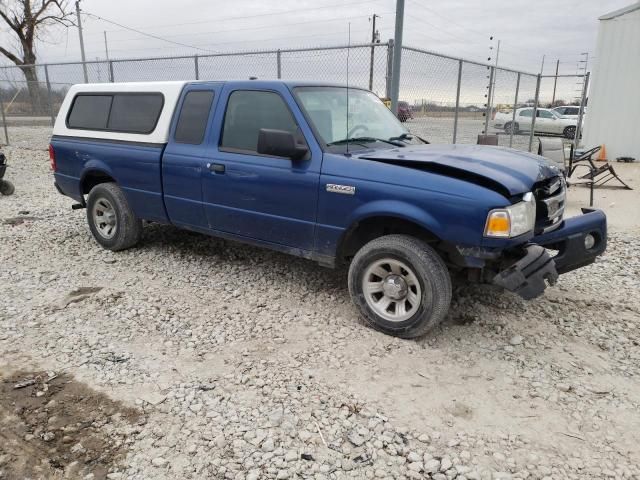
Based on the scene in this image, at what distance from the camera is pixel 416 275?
11.8 feet

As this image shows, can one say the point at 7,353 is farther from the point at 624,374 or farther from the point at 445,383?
the point at 624,374

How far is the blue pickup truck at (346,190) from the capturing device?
344cm

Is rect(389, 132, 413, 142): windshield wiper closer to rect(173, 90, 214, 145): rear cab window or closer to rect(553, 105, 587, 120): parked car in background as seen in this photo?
rect(173, 90, 214, 145): rear cab window

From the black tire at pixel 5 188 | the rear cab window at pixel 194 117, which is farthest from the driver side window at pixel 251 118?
Result: the black tire at pixel 5 188

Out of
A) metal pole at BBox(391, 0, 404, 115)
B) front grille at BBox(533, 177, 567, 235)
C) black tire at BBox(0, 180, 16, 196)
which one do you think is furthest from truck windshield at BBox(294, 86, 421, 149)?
black tire at BBox(0, 180, 16, 196)

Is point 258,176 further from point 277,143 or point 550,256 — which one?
point 550,256

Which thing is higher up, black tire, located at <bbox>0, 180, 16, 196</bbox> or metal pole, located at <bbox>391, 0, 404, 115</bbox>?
metal pole, located at <bbox>391, 0, 404, 115</bbox>

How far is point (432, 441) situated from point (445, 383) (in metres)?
0.61

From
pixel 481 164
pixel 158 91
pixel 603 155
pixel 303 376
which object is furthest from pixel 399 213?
pixel 603 155

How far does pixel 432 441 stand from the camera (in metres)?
2.71

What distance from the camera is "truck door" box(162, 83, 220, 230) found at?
4.73 metres

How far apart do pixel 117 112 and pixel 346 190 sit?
3.16 m

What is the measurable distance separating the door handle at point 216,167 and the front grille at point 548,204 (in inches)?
103

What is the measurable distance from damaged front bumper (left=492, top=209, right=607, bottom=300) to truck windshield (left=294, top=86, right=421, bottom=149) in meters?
1.53
